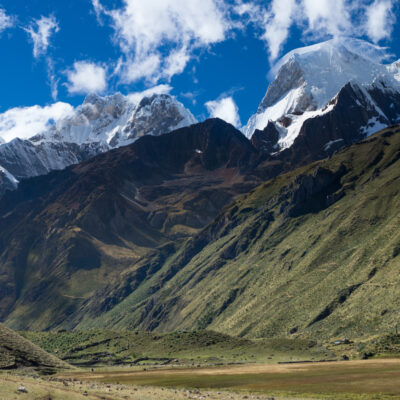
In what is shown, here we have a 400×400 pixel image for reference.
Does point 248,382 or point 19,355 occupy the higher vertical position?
point 19,355

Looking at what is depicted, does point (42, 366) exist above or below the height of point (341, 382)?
above

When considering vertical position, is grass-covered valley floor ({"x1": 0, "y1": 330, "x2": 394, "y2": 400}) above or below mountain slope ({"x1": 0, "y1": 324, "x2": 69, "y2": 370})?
below

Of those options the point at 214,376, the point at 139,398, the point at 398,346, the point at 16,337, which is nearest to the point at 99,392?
the point at 139,398

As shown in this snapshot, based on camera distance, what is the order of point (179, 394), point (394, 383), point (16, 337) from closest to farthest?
point (179, 394), point (394, 383), point (16, 337)

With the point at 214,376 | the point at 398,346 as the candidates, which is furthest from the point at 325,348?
the point at 214,376

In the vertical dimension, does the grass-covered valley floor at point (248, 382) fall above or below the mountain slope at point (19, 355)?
below

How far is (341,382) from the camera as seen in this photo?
93.1 m

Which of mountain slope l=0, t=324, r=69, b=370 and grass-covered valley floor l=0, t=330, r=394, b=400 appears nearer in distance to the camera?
grass-covered valley floor l=0, t=330, r=394, b=400

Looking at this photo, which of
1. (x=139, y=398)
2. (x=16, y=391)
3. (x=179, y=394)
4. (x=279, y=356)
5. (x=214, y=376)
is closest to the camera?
(x=16, y=391)

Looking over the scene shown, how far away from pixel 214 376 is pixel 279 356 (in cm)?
6836

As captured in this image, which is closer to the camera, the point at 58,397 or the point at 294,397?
the point at 58,397

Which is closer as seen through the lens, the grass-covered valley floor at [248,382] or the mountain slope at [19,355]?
the grass-covered valley floor at [248,382]

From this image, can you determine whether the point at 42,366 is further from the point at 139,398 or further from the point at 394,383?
the point at 394,383

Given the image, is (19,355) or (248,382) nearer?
(248,382)
